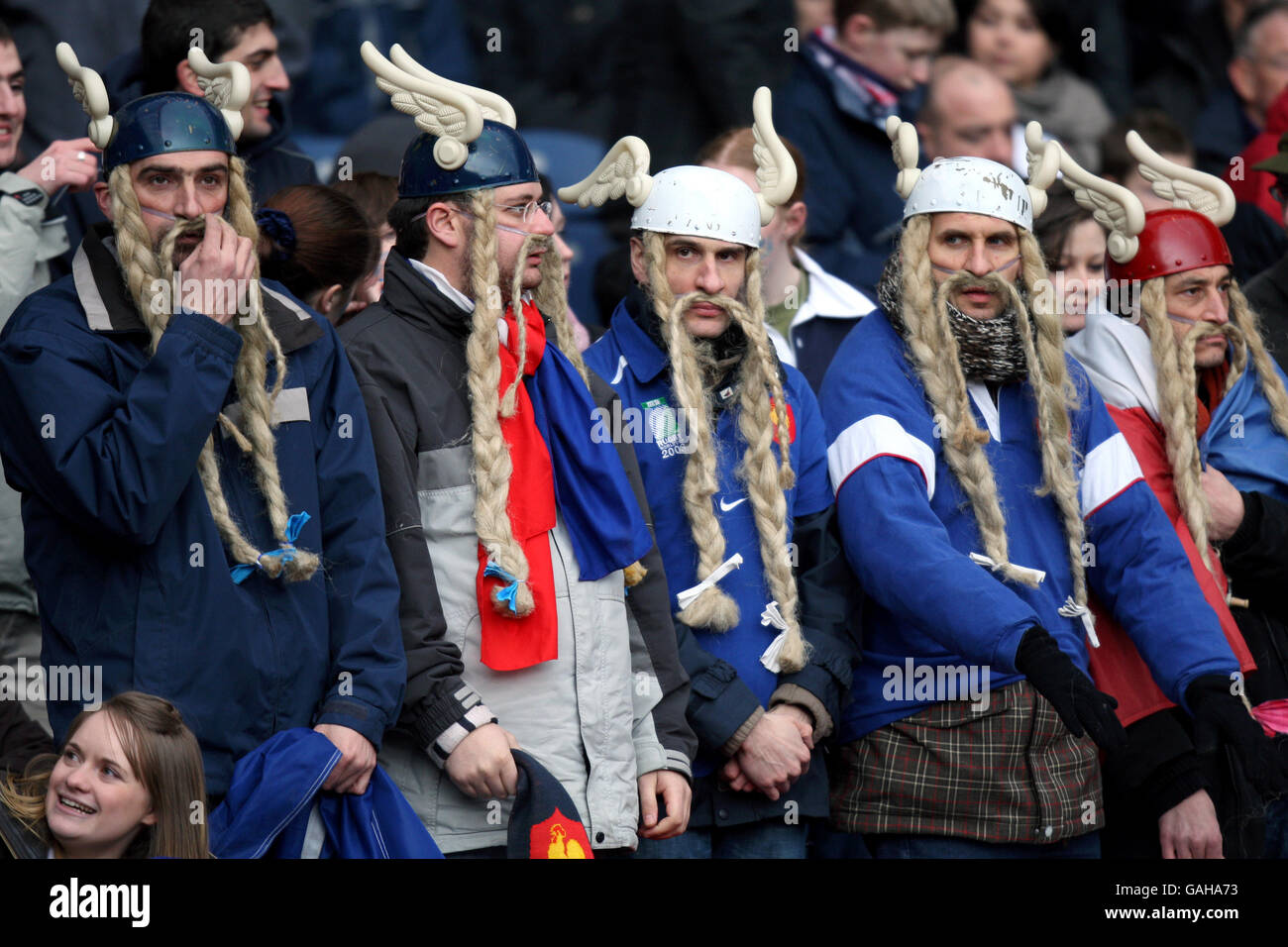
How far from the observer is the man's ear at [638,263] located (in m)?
4.87

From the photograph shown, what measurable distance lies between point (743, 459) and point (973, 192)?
0.94 meters

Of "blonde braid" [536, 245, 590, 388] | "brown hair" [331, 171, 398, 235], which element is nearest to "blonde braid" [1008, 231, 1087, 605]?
"blonde braid" [536, 245, 590, 388]

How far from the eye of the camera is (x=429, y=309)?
4359 mm

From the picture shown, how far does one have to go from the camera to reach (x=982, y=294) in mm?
4910

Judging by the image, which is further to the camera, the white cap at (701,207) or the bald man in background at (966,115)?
the bald man in background at (966,115)

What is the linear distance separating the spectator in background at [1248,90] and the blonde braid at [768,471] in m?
4.18

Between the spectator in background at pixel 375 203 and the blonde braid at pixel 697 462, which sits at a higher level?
the spectator in background at pixel 375 203

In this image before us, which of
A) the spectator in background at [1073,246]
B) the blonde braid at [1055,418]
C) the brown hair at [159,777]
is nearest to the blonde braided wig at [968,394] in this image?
the blonde braid at [1055,418]

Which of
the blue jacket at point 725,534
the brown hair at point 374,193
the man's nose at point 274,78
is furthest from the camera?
the man's nose at point 274,78

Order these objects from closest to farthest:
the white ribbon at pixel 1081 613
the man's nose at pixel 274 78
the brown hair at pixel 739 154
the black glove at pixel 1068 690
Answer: the black glove at pixel 1068 690, the white ribbon at pixel 1081 613, the man's nose at pixel 274 78, the brown hair at pixel 739 154

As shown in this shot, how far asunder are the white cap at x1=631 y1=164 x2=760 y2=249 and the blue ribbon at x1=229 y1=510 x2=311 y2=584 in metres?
1.37

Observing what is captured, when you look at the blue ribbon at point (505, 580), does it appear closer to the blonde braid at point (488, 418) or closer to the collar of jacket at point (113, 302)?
the blonde braid at point (488, 418)

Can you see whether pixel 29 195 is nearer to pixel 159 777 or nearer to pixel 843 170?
pixel 159 777

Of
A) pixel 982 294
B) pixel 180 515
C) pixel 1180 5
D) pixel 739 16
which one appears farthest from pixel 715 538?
pixel 1180 5
